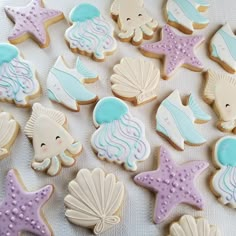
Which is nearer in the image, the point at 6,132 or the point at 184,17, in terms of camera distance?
the point at 6,132

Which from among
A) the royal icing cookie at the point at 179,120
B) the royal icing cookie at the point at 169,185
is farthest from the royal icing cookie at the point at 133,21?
the royal icing cookie at the point at 169,185

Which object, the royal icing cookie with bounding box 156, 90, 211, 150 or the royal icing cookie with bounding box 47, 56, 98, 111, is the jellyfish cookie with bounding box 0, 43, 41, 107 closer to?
the royal icing cookie with bounding box 47, 56, 98, 111

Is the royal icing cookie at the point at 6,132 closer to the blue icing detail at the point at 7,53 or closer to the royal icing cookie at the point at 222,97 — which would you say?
the blue icing detail at the point at 7,53

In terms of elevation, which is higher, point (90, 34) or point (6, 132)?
point (90, 34)

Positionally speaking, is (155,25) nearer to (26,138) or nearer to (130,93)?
(130,93)

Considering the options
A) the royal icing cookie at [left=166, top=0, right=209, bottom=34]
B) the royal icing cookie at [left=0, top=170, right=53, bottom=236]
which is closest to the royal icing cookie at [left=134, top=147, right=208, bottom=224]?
the royal icing cookie at [left=0, top=170, right=53, bottom=236]

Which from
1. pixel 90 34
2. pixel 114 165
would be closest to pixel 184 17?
pixel 90 34

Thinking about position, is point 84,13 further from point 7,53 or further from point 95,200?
point 95,200
